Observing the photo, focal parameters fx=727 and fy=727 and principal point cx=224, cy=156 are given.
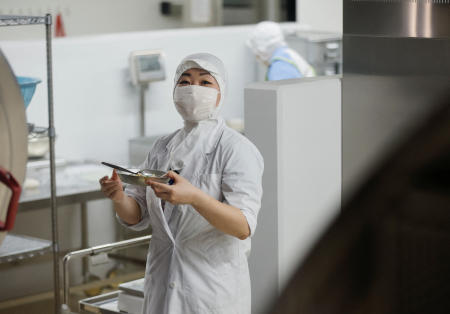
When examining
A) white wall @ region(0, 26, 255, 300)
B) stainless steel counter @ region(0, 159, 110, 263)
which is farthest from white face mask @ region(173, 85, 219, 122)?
white wall @ region(0, 26, 255, 300)

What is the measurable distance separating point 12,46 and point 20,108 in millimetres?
2629

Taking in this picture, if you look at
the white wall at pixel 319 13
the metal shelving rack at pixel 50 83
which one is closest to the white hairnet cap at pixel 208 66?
the metal shelving rack at pixel 50 83

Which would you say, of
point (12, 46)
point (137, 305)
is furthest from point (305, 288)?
point (12, 46)

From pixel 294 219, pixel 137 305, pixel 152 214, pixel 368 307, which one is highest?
pixel 368 307

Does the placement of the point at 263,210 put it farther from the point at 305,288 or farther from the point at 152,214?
the point at 305,288

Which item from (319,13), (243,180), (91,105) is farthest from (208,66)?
(319,13)

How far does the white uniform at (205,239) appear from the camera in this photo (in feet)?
4.52

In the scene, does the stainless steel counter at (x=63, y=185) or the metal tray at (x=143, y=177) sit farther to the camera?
the stainless steel counter at (x=63, y=185)

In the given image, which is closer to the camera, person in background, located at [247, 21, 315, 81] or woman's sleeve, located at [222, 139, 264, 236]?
woman's sleeve, located at [222, 139, 264, 236]

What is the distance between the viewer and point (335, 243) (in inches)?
10.3

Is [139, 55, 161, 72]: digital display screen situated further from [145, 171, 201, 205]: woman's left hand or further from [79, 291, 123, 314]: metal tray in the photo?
[145, 171, 201, 205]: woman's left hand

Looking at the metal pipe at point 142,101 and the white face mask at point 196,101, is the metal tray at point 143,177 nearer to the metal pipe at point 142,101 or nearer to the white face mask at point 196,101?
the white face mask at point 196,101

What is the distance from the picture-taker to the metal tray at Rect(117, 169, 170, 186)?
51.3 inches

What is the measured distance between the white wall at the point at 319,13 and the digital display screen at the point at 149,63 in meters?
1.72
